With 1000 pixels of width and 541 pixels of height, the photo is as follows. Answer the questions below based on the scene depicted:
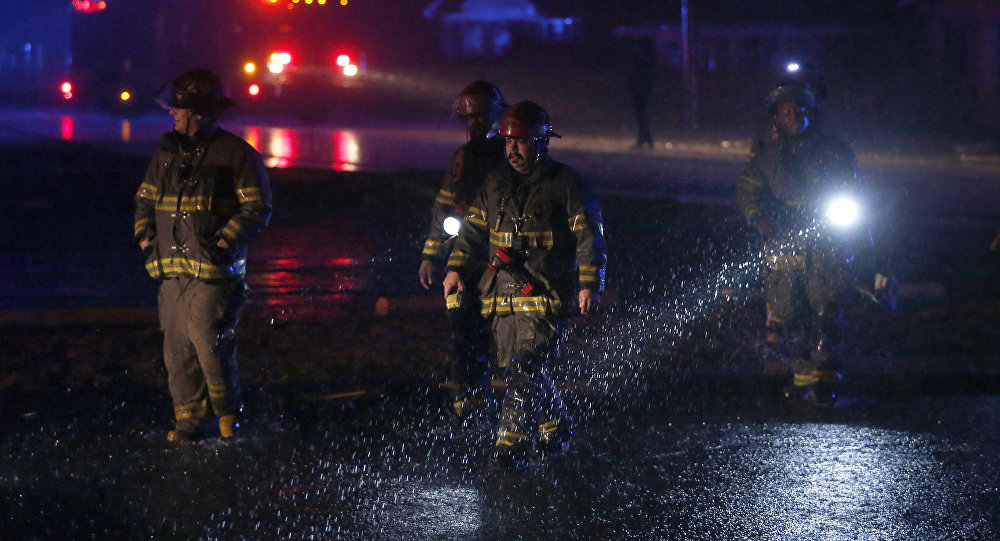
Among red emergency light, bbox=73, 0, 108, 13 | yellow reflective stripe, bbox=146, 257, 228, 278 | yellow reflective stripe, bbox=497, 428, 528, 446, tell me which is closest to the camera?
yellow reflective stripe, bbox=497, 428, 528, 446

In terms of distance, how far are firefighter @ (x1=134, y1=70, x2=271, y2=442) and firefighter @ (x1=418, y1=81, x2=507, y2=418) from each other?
1.06 m

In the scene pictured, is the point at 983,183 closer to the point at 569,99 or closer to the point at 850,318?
the point at 850,318

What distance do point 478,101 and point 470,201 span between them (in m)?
0.55

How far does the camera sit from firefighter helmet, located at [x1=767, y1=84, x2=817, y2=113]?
22.1 ft

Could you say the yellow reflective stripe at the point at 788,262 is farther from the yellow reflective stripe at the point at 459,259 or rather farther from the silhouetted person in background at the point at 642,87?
the silhouetted person in background at the point at 642,87

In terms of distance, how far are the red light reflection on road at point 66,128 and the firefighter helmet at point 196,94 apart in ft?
61.3

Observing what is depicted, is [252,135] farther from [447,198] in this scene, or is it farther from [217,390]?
[217,390]

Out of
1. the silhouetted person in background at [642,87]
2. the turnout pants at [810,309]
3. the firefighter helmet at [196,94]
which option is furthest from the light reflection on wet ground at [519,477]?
the silhouetted person in background at [642,87]

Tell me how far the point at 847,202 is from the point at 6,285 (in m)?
6.98

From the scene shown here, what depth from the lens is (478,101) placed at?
20.9 feet

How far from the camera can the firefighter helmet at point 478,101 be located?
6352 mm

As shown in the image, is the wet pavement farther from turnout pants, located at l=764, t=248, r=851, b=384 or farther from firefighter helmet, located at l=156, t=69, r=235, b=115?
firefighter helmet, located at l=156, t=69, r=235, b=115

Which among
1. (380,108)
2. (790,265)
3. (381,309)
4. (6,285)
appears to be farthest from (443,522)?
(380,108)

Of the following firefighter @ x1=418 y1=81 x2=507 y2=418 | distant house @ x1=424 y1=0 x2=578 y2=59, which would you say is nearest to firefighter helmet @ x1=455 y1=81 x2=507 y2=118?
firefighter @ x1=418 y1=81 x2=507 y2=418
